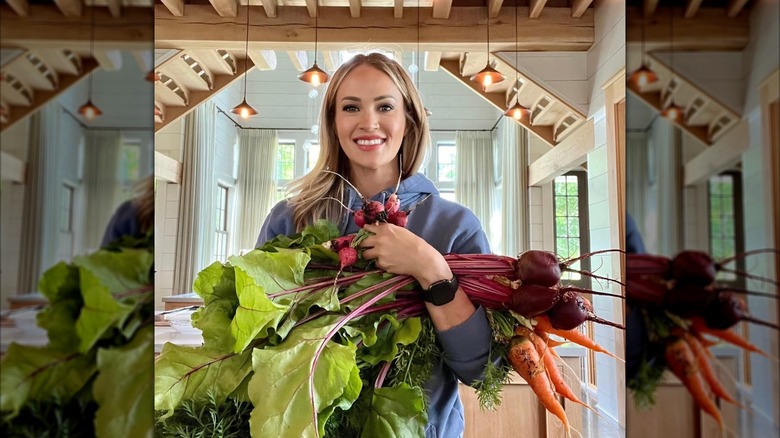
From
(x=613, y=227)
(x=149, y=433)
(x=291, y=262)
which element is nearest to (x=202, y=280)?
(x=291, y=262)

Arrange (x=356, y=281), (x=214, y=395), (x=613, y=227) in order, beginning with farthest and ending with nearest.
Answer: (x=613, y=227)
(x=356, y=281)
(x=214, y=395)

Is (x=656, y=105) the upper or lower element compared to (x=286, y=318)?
upper

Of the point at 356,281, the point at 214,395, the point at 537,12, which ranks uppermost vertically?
the point at 537,12

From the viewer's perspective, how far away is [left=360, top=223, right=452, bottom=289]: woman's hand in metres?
0.82

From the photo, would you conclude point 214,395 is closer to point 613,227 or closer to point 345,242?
point 345,242

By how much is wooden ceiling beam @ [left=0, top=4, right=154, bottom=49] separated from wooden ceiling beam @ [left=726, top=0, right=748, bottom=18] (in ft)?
0.22

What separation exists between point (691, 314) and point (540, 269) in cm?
70

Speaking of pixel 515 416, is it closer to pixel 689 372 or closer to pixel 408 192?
pixel 408 192

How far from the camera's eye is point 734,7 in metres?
0.06

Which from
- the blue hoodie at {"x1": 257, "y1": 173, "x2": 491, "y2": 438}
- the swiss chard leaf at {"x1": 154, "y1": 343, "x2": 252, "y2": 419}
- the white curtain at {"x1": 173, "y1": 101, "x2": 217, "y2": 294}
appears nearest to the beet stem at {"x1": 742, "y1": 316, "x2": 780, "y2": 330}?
the swiss chard leaf at {"x1": 154, "y1": 343, "x2": 252, "y2": 419}

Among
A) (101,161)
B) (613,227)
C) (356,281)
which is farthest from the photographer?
(613,227)

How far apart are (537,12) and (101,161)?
2.87 m

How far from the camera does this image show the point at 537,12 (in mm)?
2629

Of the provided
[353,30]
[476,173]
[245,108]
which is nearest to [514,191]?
[476,173]
